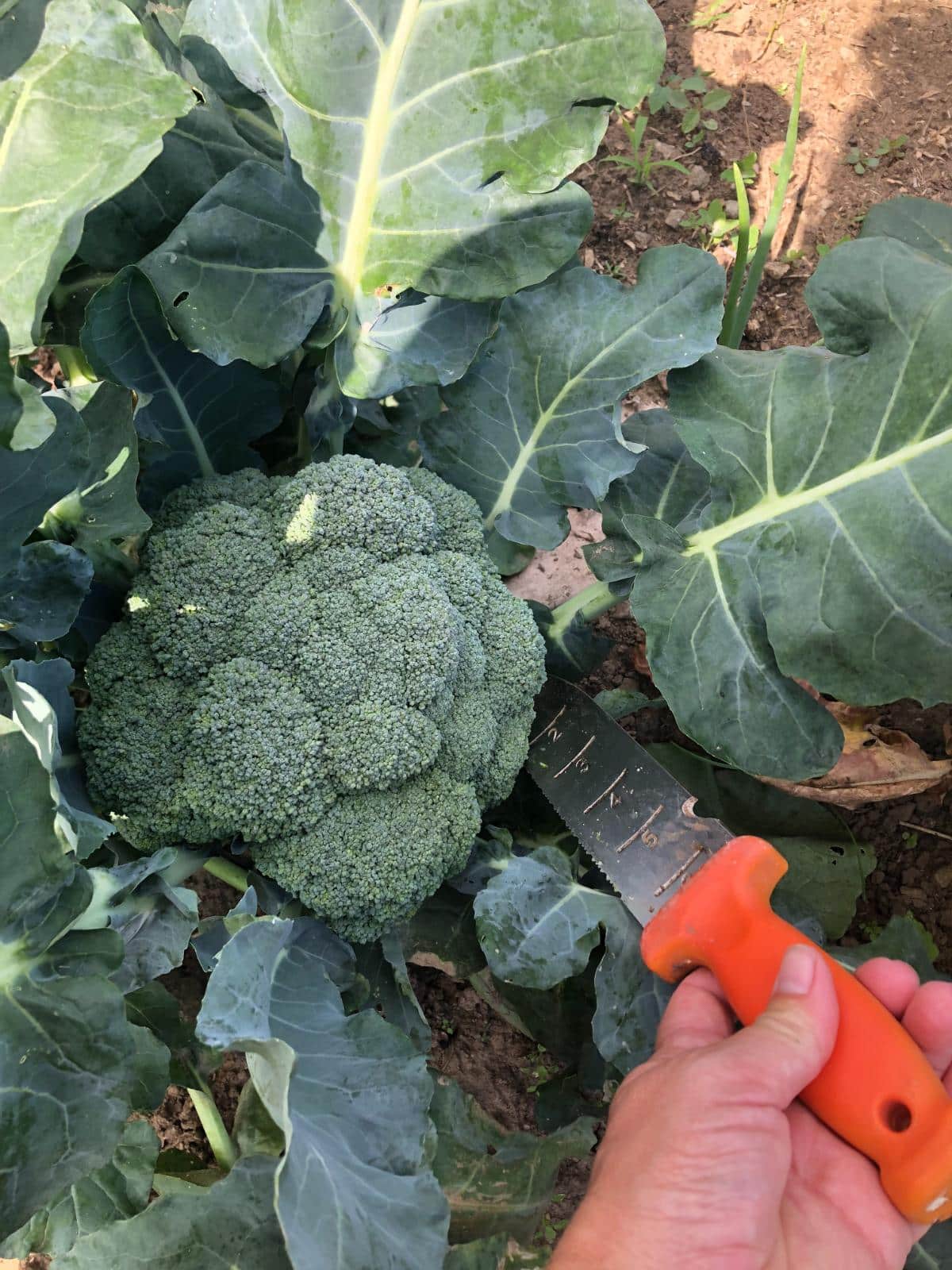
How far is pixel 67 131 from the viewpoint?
4.60 feet

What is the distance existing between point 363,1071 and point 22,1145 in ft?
1.57

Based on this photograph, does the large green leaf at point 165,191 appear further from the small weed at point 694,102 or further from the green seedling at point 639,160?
the small weed at point 694,102

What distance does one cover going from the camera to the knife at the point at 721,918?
1209mm

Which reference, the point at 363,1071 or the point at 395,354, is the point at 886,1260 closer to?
the point at 363,1071

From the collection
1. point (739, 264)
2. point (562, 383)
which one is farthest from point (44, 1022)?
point (739, 264)

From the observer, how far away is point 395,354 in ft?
5.92

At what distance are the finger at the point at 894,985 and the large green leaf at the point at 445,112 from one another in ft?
4.26

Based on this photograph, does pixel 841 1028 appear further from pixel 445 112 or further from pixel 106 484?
pixel 445 112

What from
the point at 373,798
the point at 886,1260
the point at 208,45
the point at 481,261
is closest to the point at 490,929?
the point at 373,798

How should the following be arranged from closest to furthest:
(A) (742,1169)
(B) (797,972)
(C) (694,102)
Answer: (A) (742,1169) < (B) (797,972) < (C) (694,102)

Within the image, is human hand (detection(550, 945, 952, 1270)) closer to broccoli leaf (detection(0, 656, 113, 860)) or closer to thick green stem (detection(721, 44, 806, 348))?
broccoli leaf (detection(0, 656, 113, 860))

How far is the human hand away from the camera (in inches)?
46.3

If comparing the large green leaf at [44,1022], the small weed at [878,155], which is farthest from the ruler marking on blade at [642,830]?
the small weed at [878,155]

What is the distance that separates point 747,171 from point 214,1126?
2.63m
